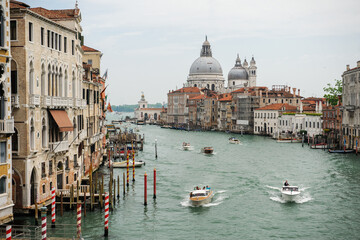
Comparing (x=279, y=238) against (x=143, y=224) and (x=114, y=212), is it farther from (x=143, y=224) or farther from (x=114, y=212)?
(x=114, y=212)

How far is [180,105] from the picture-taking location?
114 m

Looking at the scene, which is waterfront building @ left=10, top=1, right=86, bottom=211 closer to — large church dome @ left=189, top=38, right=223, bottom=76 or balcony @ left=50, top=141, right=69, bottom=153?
balcony @ left=50, top=141, right=69, bottom=153

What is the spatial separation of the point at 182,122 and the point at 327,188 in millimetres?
88555

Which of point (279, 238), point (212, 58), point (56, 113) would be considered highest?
point (212, 58)

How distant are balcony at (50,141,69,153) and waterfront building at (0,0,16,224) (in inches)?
133

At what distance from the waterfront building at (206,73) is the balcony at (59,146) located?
366 feet

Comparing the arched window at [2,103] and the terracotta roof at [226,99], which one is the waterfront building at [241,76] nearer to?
the terracotta roof at [226,99]

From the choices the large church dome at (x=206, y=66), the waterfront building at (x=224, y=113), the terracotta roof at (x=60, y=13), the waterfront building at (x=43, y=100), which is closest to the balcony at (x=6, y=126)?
the waterfront building at (x=43, y=100)

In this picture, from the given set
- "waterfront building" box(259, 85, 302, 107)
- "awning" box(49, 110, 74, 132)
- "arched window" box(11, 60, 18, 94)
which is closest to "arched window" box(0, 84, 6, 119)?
"arched window" box(11, 60, 18, 94)

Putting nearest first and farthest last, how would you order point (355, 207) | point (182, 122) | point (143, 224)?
1. point (143, 224)
2. point (355, 207)
3. point (182, 122)

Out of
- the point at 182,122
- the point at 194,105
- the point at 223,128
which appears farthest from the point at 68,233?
the point at 182,122

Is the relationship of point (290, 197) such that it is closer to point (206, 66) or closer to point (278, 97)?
point (278, 97)

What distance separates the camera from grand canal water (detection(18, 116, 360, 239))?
17219mm

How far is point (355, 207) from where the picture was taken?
20844 millimetres
